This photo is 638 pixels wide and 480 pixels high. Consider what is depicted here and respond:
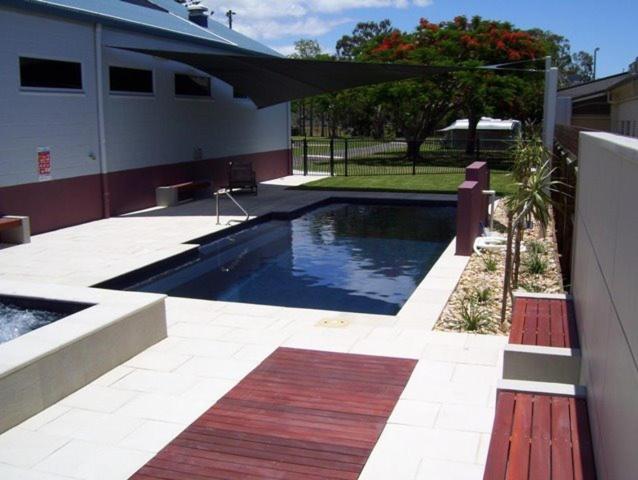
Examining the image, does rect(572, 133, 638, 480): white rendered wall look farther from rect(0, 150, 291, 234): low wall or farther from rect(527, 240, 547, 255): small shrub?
rect(0, 150, 291, 234): low wall

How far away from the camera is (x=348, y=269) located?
34.7 feet

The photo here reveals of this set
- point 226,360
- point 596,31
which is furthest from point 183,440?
point 596,31

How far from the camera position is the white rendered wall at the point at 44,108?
1140 centimetres

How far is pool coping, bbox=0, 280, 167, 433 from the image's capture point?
4781 millimetres

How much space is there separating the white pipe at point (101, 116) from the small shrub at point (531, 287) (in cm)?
877

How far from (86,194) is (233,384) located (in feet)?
29.9

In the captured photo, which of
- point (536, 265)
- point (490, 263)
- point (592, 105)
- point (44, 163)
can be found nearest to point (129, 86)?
point (44, 163)

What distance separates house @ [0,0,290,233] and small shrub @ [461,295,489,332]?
25.7 ft

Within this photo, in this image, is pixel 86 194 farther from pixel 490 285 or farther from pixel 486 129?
pixel 486 129

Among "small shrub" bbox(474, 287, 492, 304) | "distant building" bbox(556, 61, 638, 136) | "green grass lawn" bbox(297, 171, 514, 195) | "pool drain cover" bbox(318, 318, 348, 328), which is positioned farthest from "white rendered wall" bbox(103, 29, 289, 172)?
"distant building" bbox(556, 61, 638, 136)

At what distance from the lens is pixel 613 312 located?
3.01 metres

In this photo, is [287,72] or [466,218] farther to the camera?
[287,72]

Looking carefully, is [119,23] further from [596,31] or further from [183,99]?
[596,31]

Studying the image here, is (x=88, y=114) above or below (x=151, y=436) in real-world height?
above
